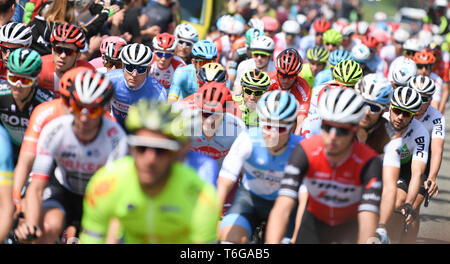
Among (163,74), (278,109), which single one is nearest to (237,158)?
(278,109)

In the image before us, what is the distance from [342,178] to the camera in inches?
227

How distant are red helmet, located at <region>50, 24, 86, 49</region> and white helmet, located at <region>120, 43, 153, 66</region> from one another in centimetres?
66

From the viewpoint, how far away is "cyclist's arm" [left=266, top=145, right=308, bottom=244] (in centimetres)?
552

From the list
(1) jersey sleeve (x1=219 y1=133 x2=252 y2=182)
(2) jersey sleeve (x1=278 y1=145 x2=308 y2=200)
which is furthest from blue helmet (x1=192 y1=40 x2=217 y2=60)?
(2) jersey sleeve (x1=278 y1=145 x2=308 y2=200)

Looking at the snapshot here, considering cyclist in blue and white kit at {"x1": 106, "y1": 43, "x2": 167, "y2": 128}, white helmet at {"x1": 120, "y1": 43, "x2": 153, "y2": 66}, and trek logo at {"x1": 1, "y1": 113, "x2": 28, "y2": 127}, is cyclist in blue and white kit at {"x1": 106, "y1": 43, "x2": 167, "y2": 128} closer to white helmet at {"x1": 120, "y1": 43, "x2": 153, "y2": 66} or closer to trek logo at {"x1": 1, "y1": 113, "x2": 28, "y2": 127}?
white helmet at {"x1": 120, "y1": 43, "x2": 153, "y2": 66}

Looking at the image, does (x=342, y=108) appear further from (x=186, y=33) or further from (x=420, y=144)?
(x=186, y=33)

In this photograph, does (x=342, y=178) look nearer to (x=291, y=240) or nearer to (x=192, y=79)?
(x=291, y=240)

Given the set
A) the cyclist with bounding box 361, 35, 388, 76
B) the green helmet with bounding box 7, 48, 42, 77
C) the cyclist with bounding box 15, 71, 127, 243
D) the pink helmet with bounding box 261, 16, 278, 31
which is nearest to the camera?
the cyclist with bounding box 15, 71, 127, 243

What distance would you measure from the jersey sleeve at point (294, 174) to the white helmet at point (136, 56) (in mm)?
4159

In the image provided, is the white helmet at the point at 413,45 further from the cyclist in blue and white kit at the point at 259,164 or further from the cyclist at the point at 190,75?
the cyclist in blue and white kit at the point at 259,164

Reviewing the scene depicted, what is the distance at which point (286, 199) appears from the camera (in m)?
5.59

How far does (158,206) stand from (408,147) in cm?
492
